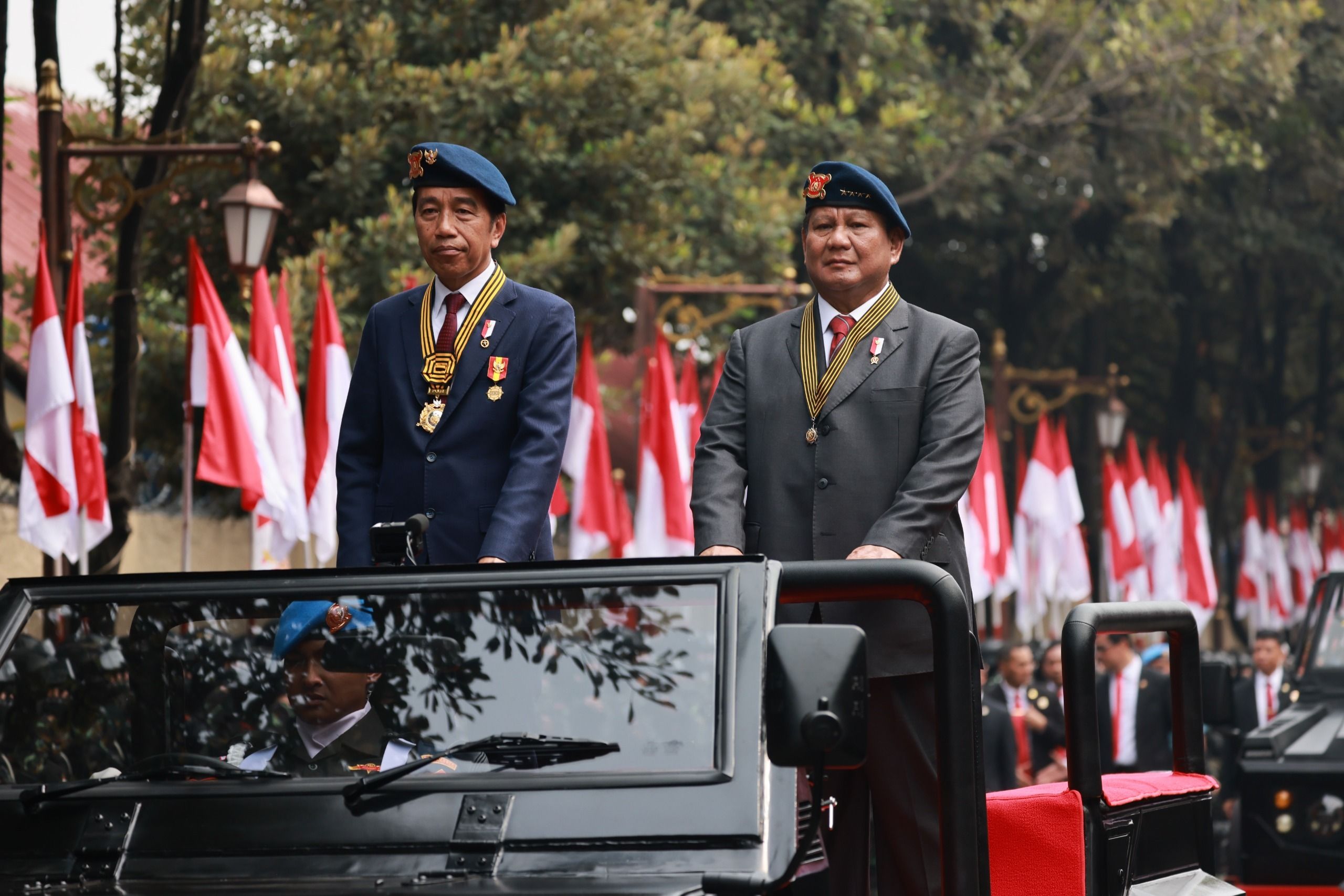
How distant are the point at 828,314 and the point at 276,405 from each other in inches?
302

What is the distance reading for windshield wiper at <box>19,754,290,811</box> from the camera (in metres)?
3.08

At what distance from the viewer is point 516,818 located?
2904 millimetres

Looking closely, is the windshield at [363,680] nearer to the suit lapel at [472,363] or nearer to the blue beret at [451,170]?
the suit lapel at [472,363]

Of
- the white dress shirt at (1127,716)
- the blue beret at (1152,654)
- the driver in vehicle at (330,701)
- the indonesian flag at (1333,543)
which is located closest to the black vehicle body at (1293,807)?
the white dress shirt at (1127,716)

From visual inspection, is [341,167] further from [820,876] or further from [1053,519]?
[820,876]

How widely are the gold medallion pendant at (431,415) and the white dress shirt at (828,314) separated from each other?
921mm

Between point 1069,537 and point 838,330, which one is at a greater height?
point 1069,537

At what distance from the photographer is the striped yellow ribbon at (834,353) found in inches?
173

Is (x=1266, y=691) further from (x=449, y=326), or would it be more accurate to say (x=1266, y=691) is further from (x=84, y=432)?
(x=449, y=326)

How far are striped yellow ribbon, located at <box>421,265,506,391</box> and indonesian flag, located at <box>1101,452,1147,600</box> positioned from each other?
21.0 m

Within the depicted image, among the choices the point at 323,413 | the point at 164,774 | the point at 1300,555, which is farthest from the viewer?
the point at 1300,555

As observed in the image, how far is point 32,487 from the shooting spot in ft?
33.0

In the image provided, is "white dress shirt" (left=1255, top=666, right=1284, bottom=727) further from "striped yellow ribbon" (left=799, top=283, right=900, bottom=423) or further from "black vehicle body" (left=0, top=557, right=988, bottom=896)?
"black vehicle body" (left=0, top=557, right=988, bottom=896)

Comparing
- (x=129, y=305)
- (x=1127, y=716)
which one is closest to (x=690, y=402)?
(x=1127, y=716)
